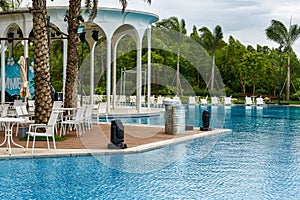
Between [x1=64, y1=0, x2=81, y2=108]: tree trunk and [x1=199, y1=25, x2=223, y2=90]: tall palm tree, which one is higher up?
[x1=199, y1=25, x2=223, y2=90]: tall palm tree

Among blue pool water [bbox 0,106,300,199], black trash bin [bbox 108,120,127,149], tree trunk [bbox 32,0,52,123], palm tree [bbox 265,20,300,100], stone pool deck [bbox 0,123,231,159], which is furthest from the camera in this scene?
palm tree [bbox 265,20,300,100]

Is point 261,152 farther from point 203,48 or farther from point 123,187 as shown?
point 203,48

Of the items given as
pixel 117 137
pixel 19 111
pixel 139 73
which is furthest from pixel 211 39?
pixel 117 137

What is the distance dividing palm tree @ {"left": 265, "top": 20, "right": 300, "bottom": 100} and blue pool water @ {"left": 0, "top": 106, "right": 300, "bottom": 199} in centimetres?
3445

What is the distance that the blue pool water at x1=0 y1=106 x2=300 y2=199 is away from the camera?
6.50m

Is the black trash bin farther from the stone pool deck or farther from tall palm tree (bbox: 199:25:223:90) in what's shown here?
tall palm tree (bbox: 199:25:223:90)

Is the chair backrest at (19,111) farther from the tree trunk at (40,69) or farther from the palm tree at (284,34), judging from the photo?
the palm tree at (284,34)

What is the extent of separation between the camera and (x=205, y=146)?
11.5 metres

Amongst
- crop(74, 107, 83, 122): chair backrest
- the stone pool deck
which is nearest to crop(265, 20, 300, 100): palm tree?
the stone pool deck

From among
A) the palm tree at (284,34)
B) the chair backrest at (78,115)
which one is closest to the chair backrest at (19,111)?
the chair backrest at (78,115)

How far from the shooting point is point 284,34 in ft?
143

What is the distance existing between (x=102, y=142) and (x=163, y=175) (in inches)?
150

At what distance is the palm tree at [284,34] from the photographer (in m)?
43.5

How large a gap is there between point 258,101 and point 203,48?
45.3 ft
